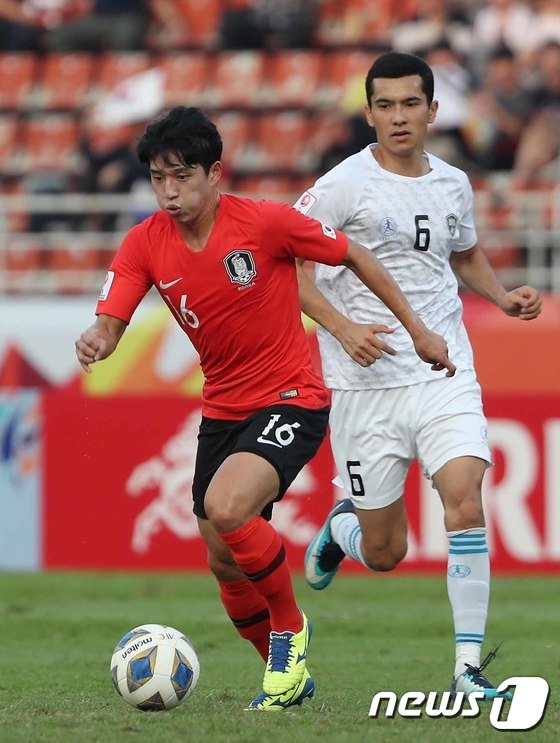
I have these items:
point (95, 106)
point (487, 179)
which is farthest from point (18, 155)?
point (487, 179)

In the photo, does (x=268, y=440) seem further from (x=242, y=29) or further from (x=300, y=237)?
(x=242, y=29)

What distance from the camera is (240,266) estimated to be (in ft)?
19.3

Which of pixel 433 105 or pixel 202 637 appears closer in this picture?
pixel 433 105

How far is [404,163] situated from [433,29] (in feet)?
30.2

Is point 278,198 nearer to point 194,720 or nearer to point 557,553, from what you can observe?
point 557,553

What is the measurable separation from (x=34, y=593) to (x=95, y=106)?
288 inches

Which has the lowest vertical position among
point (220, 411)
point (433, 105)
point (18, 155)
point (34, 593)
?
point (34, 593)

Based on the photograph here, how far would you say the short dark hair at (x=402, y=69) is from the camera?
641 cm

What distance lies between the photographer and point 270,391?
598cm

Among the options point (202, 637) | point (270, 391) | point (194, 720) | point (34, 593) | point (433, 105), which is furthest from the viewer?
point (34, 593)

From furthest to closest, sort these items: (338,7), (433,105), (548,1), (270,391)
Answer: (338,7), (548,1), (433,105), (270,391)

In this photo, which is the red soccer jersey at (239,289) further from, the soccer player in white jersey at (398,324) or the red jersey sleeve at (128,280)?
the soccer player in white jersey at (398,324)

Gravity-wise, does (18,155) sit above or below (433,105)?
above
